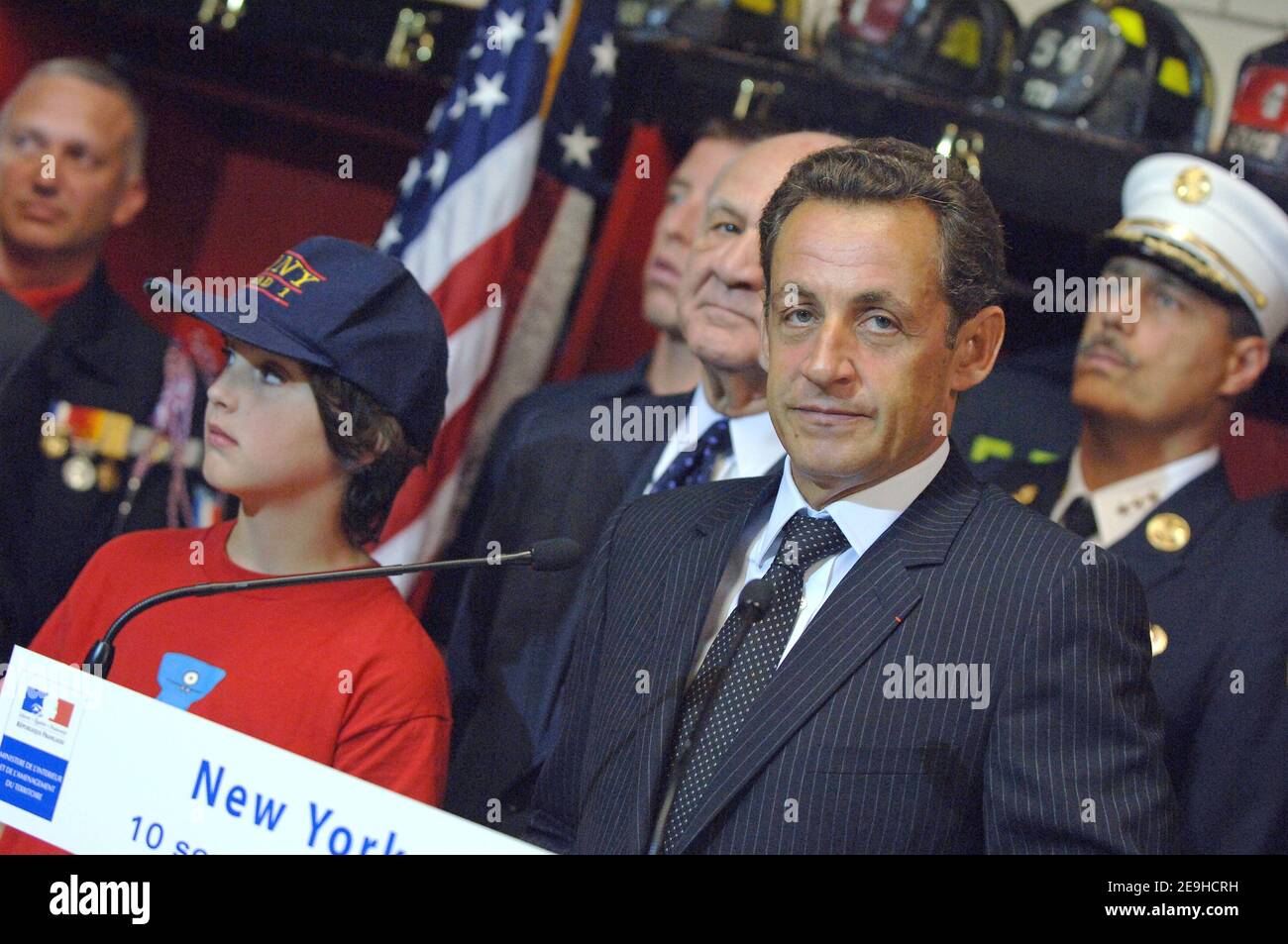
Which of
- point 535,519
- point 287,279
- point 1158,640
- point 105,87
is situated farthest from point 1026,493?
point 105,87

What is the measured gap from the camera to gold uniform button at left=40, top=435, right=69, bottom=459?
3041 mm

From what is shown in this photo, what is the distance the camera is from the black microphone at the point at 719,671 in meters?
1.67

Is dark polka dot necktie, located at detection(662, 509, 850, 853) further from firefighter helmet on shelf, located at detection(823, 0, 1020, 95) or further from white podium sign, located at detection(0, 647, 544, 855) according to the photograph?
firefighter helmet on shelf, located at detection(823, 0, 1020, 95)

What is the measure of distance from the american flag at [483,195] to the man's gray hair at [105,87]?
693 millimetres

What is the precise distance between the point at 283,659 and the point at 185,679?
0.43ft

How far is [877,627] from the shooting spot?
5.47ft

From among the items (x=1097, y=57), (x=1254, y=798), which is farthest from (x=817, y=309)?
(x=1097, y=57)

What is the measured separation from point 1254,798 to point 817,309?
4.24 feet

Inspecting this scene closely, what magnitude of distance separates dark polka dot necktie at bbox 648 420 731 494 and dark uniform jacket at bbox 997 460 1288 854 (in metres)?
0.65

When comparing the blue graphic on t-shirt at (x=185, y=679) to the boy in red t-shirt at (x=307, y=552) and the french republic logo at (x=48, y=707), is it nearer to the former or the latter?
the boy in red t-shirt at (x=307, y=552)

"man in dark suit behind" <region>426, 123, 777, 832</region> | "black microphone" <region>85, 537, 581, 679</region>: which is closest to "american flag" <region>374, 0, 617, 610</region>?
"man in dark suit behind" <region>426, 123, 777, 832</region>

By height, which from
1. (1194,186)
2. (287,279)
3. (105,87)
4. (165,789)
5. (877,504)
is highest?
(105,87)

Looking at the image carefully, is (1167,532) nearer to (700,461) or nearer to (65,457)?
(700,461)
